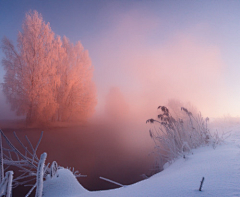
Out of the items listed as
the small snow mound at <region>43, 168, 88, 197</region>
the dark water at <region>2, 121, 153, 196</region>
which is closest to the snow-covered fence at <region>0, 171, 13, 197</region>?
the small snow mound at <region>43, 168, 88, 197</region>

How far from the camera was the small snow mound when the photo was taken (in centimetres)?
93

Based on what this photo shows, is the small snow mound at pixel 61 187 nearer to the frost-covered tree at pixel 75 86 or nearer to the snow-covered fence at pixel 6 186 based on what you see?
the snow-covered fence at pixel 6 186

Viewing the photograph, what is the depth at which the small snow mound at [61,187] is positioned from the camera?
3.06ft

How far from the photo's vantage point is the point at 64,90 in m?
9.19

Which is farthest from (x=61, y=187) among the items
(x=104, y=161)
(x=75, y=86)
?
(x=75, y=86)

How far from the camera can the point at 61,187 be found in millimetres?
989

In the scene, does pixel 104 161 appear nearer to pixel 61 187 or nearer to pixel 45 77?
pixel 61 187

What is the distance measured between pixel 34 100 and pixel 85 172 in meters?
6.28

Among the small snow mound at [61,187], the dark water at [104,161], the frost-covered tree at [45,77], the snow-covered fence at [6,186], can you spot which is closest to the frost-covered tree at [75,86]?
the frost-covered tree at [45,77]

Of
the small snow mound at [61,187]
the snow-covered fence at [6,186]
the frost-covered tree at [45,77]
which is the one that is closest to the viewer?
the snow-covered fence at [6,186]

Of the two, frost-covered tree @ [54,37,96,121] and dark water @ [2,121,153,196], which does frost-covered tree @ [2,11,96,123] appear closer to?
frost-covered tree @ [54,37,96,121]

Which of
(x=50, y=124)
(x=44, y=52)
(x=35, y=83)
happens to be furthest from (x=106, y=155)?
(x=44, y=52)

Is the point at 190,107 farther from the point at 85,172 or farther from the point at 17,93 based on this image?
the point at 17,93

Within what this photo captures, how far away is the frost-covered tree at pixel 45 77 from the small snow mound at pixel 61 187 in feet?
24.0
